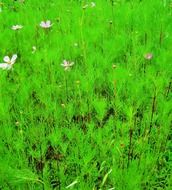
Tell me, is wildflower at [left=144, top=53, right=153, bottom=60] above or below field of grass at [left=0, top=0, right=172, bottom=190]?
above

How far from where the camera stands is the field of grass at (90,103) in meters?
1.67

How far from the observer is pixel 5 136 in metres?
1.92

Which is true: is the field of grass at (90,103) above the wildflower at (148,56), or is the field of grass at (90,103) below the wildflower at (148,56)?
below

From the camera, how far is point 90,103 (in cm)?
213

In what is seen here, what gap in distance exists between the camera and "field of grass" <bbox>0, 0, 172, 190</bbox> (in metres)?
1.67

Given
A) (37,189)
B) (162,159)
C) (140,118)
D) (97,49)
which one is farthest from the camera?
(97,49)

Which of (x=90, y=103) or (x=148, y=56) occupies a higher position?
(x=148, y=56)

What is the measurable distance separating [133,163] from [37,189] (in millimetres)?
444

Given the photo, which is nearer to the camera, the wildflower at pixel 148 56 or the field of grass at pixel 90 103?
the field of grass at pixel 90 103

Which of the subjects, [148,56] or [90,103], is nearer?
[90,103]

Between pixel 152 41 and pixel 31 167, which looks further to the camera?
pixel 152 41

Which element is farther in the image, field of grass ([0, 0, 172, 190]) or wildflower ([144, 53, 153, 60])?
wildflower ([144, 53, 153, 60])

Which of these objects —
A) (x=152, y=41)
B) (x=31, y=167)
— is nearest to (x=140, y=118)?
(x=31, y=167)

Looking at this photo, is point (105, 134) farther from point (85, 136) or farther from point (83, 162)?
point (83, 162)
